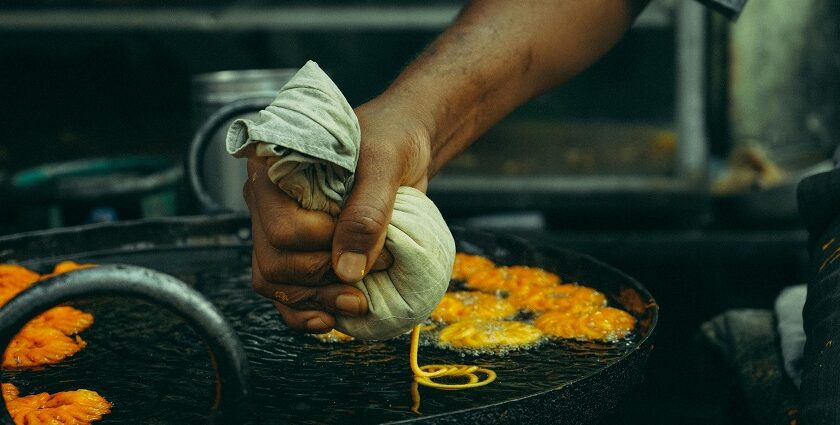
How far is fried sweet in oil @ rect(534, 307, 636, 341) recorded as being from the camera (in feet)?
7.94

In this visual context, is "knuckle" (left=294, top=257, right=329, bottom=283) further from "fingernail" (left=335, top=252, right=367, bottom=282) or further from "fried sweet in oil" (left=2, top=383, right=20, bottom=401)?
"fried sweet in oil" (left=2, top=383, right=20, bottom=401)

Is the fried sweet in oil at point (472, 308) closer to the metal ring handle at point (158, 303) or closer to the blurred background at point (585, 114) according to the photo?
the metal ring handle at point (158, 303)

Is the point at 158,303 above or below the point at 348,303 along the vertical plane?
above

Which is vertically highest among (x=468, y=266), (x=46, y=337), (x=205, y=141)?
(x=205, y=141)

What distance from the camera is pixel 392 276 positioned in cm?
209

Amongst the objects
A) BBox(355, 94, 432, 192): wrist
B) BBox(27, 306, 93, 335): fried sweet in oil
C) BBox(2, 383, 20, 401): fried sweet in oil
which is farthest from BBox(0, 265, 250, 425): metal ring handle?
BBox(27, 306, 93, 335): fried sweet in oil

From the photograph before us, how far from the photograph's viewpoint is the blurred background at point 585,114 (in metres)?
5.67

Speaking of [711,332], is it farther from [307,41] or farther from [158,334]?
[307,41]

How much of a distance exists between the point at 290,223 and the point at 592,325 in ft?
2.98

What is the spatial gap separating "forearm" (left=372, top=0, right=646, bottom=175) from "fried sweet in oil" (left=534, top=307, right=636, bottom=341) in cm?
53

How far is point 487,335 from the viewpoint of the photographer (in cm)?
239

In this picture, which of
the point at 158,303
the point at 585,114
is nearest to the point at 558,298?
the point at 158,303

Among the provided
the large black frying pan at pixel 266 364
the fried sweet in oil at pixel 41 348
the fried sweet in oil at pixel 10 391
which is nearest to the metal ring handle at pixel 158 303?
the large black frying pan at pixel 266 364

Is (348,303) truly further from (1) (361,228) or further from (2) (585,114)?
(2) (585,114)
